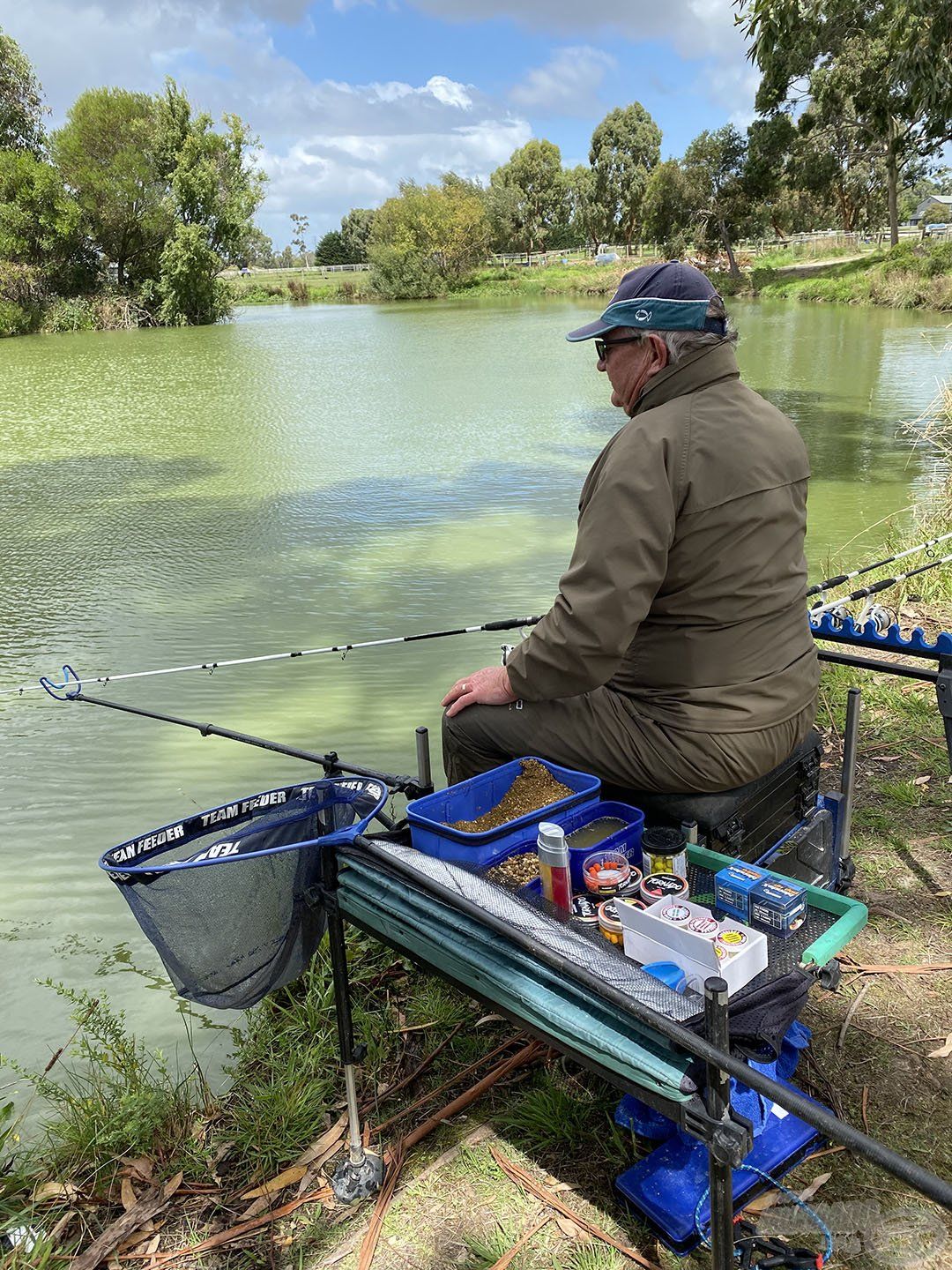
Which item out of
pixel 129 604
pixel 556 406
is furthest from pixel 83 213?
pixel 129 604

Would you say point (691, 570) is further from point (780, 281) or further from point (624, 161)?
point (624, 161)

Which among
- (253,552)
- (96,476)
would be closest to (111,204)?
(96,476)

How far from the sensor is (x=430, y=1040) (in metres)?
2.40

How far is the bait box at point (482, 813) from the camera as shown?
1953mm

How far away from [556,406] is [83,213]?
29175 millimetres

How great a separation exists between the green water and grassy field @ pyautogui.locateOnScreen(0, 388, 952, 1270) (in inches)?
13.9

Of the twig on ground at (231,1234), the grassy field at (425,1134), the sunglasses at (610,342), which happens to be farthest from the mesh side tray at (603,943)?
the sunglasses at (610,342)

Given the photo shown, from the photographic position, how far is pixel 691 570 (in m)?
2.06

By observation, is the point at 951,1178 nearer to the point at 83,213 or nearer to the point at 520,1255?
the point at 520,1255

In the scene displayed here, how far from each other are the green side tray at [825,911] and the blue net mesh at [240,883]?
67 centimetres

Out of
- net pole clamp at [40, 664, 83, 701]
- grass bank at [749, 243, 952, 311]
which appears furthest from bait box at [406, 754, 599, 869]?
grass bank at [749, 243, 952, 311]

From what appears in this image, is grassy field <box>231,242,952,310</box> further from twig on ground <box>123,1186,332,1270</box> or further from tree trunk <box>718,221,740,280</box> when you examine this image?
twig on ground <box>123,1186,332,1270</box>

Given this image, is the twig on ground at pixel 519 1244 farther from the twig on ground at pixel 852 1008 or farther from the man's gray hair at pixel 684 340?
the man's gray hair at pixel 684 340

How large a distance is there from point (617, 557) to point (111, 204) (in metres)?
38.8
